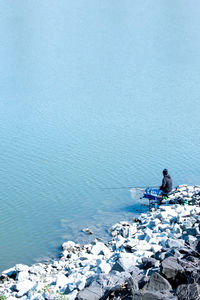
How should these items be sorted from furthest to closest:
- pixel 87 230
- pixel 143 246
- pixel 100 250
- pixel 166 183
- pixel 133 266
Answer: pixel 166 183 → pixel 87 230 → pixel 100 250 → pixel 143 246 → pixel 133 266

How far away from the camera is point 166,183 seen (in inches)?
586

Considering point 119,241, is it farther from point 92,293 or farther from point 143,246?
point 92,293

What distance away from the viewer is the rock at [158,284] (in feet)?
20.8

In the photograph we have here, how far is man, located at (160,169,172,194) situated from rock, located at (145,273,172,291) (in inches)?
336

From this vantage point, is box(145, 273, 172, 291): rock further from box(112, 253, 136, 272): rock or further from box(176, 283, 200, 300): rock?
box(112, 253, 136, 272): rock

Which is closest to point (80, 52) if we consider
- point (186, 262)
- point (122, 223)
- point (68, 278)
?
point (122, 223)

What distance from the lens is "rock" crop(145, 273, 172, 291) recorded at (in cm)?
633

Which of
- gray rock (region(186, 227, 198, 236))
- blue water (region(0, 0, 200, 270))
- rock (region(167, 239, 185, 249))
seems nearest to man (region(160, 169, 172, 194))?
blue water (region(0, 0, 200, 270))

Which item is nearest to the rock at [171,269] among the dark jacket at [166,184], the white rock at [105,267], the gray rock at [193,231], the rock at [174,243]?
the rock at [174,243]

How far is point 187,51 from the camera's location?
38844 millimetres

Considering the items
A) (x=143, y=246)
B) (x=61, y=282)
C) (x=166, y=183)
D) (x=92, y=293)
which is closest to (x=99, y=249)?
(x=143, y=246)

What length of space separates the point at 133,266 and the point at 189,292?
2.83 m

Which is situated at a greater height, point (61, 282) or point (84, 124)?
point (84, 124)

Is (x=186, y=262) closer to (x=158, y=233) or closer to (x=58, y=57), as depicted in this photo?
(x=158, y=233)
